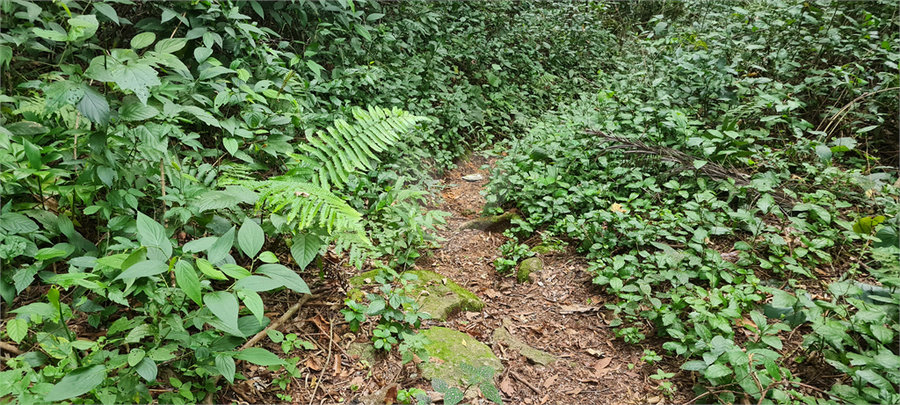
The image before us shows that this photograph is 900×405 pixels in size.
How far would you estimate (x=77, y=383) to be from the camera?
1759 millimetres

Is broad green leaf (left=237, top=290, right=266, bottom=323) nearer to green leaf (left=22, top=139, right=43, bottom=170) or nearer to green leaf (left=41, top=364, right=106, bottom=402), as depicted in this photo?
green leaf (left=41, top=364, right=106, bottom=402)

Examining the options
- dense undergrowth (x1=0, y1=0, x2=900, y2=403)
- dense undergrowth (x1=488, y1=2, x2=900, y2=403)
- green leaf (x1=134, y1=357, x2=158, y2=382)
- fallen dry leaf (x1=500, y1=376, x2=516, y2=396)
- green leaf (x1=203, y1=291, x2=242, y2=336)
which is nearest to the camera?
green leaf (x1=203, y1=291, x2=242, y2=336)

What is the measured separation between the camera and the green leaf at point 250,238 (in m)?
1.99

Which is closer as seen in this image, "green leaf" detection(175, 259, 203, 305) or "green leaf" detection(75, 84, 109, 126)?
"green leaf" detection(175, 259, 203, 305)

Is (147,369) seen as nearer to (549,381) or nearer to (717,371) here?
(549,381)

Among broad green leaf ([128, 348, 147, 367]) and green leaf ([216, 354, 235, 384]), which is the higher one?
broad green leaf ([128, 348, 147, 367])

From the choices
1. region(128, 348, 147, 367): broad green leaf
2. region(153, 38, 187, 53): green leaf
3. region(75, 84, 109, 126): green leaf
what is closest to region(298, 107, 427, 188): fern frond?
region(153, 38, 187, 53): green leaf

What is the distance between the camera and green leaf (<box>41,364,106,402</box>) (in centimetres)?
169

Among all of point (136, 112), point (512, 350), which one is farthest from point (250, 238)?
point (512, 350)

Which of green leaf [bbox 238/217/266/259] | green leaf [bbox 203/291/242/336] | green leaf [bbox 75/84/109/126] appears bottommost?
green leaf [bbox 203/291/242/336]

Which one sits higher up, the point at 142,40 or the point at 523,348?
the point at 142,40

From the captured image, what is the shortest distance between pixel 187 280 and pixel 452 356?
1618 millimetres

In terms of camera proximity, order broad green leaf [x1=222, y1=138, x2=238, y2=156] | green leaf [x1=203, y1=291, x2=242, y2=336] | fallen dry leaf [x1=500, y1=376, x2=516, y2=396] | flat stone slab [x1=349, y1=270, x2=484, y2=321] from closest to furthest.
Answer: green leaf [x1=203, y1=291, x2=242, y2=336], fallen dry leaf [x1=500, y1=376, x2=516, y2=396], broad green leaf [x1=222, y1=138, x2=238, y2=156], flat stone slab [x1=349, y1=270, x2=484, y2=321]

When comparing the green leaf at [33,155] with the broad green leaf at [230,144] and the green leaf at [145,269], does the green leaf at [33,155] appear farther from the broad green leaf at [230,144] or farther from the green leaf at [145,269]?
the green leaf at [145,269]
